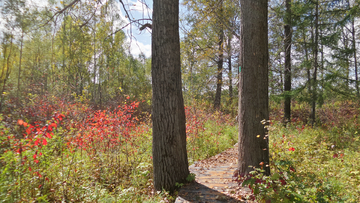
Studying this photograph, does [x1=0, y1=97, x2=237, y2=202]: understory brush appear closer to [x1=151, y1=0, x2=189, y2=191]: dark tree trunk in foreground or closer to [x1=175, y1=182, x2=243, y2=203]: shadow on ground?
[x1=175, y1=182, x2=243, y2=203]: shadow on ground

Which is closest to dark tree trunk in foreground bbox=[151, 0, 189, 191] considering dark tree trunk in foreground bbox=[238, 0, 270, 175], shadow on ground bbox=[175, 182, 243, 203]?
shadow on ground bbox=[175, 182, 243, 203]

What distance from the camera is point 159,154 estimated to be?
3.24 m

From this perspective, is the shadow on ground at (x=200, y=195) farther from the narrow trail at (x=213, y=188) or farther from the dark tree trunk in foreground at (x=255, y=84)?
the dark tree trunk in foreground at (x=255, y=84)

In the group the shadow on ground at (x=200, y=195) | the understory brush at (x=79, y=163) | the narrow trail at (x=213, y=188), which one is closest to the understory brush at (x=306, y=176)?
the narrow trail at (x=213, y=188)

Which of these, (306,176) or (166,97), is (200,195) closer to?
(166,97)

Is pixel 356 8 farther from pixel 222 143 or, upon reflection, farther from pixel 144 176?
pixel 144 176

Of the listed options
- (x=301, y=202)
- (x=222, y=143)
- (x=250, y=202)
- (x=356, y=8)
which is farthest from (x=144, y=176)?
(x=356, y=8)

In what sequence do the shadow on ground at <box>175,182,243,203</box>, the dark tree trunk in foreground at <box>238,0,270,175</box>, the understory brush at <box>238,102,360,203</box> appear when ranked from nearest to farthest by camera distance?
the understory brush at <box>238,102,360,203</box>
the shadow on ground at <box>175,182,243,203</box>
the dark tree trunk in foreground at <box>238,0,270,175</box>

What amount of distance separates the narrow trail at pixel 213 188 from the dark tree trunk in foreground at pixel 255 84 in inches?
18.1

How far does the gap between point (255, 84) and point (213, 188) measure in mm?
2070

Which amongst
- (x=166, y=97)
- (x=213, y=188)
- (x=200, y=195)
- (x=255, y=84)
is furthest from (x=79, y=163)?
(x=255, y=84)

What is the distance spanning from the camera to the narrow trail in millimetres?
2867

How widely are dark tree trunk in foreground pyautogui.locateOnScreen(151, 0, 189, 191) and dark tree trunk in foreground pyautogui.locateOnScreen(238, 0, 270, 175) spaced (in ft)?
4.14

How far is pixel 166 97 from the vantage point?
321 centimetres
